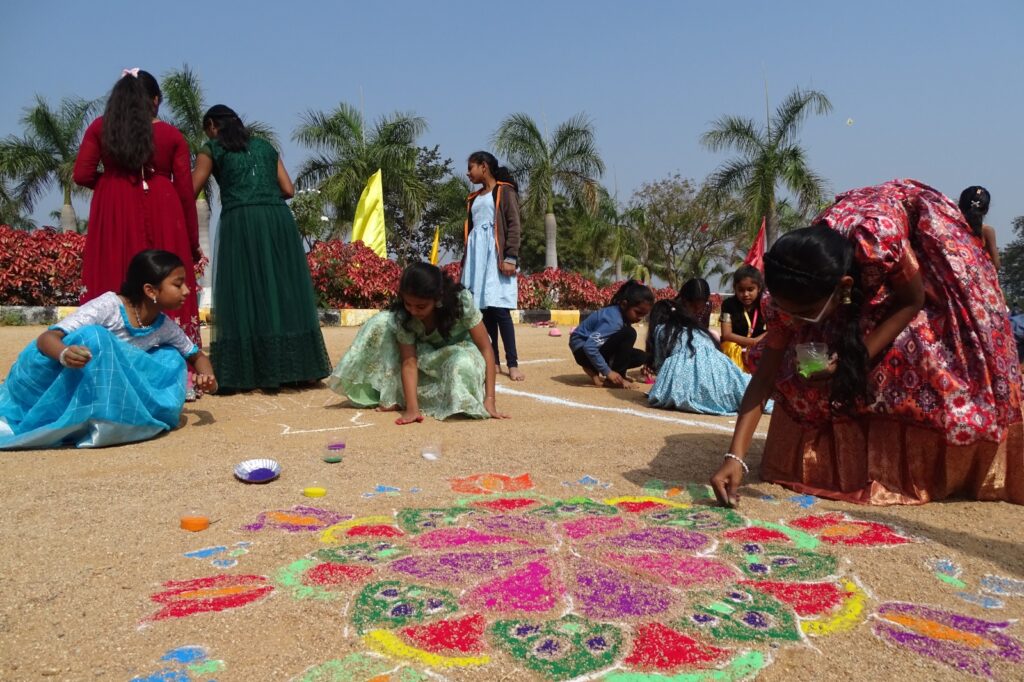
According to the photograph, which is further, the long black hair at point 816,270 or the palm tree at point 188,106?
the palm tree at point 188,106

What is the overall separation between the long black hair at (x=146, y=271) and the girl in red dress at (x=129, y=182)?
77cm

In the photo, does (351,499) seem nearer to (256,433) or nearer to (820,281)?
(256,433)

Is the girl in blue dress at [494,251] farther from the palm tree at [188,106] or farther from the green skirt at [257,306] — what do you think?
the palm tree at [188,106]

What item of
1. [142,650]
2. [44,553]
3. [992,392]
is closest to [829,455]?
[992,392]

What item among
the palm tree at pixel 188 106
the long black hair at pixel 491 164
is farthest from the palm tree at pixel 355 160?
the long black hair at pixel 491 164

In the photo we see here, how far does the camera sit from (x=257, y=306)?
537cm

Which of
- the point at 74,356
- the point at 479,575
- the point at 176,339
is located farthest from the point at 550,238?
the point at 479,575

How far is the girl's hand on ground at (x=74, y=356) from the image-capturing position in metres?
3.64

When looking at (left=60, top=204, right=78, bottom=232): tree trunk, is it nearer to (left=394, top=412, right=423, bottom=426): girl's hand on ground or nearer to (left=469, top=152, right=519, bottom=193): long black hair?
(left=469, top=152, right=519, bottom=193): long black hair

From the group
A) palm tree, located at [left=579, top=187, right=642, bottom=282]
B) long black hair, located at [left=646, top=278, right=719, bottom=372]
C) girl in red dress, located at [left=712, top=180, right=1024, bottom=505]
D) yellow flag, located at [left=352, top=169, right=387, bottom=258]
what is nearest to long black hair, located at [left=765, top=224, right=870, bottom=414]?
girl in red dress, located at [left=712, top=180, right=1024, bottom=505]

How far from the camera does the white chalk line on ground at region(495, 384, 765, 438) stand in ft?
15.6

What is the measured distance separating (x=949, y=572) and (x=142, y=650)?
2087 millimetres

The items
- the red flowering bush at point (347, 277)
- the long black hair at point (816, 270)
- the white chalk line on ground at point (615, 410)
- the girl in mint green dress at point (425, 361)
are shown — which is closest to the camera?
the long black hair at point (816, 270)

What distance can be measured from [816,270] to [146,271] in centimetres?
314
